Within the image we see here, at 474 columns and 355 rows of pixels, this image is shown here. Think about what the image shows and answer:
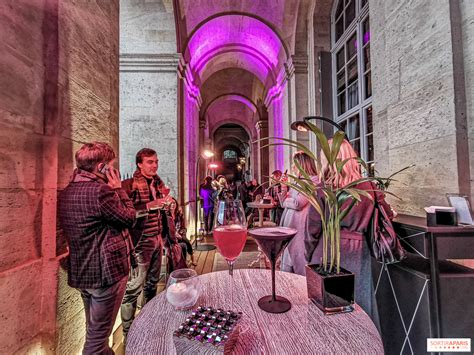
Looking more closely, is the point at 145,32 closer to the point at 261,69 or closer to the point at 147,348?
the point at 261,69

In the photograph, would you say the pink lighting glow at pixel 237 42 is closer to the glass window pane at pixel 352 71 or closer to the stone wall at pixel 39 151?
the glass window pane at pixel 352 71

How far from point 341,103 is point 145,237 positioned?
4950mm

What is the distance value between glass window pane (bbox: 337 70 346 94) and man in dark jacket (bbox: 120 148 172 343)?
4.42 metres

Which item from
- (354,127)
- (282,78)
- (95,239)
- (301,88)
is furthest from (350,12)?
(95,239)

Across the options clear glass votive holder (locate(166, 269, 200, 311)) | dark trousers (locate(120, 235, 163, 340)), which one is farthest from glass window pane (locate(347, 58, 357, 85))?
clear glass votive holder (locate(166, 269, 200, 311))

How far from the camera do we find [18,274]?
135cm

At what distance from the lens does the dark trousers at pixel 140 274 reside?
2.29 m

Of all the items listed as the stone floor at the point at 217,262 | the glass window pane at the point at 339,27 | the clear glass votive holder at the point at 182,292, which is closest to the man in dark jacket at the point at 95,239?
the clear glass votive holder at the point at 182,292

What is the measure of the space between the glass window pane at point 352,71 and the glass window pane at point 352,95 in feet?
0.39

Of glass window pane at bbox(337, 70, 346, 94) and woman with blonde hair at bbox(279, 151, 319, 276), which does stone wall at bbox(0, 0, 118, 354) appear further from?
glass window pane at bbox(337, 70, 346, 94)

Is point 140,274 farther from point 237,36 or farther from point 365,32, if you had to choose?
point 237,36

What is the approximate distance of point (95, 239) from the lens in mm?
1586

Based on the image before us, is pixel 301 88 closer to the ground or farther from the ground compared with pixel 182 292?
farther from the ground

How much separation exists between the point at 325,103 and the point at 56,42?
202 inches
